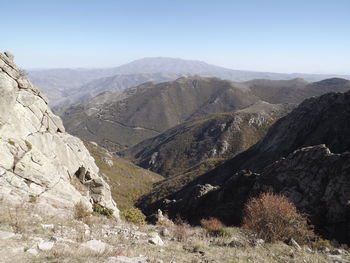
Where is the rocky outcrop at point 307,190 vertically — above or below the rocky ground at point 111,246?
below

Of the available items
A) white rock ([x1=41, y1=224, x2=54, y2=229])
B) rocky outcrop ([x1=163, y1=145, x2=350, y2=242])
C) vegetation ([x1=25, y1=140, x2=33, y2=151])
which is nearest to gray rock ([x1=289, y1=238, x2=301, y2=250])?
white rock ([x1=41, y1=224, x2=54, y2=229])

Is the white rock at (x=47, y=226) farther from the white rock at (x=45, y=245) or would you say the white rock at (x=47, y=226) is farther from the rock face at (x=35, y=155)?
the rock face at (x=35, y=155)

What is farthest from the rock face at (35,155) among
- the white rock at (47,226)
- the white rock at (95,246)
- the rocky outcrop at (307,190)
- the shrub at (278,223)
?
the rocky outcrop at (307,190)

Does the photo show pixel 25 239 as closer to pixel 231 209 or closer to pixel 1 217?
pixel 1 217

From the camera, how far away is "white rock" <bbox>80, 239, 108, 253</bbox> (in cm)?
1426

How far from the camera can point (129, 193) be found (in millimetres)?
165250

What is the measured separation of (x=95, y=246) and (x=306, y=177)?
39.9 meters

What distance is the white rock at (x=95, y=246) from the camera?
14.3 meters

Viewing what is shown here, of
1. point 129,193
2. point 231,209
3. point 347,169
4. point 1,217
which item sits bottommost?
point 129,193

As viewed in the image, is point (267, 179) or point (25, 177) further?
point (267, 179)

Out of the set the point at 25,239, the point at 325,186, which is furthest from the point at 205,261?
the point at 325,186

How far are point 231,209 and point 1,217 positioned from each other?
136ft

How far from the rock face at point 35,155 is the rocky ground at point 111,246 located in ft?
20.9

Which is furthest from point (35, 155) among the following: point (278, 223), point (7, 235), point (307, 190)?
point (307, 190)
